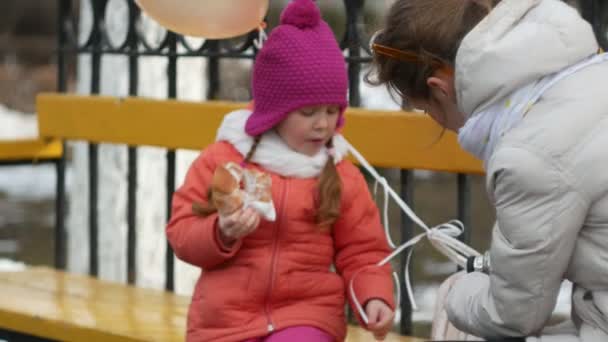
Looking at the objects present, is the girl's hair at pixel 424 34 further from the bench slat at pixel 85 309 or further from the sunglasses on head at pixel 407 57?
the bench slat at pixel 85 309

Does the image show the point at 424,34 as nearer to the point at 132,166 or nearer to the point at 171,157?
the point at 171,157

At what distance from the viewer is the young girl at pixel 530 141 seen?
8.75ft

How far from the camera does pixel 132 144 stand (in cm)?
496

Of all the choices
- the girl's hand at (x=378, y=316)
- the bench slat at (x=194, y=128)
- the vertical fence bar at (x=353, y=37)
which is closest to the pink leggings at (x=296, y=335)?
the girl's hand at (x=378, y=316)

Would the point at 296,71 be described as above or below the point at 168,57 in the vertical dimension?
above

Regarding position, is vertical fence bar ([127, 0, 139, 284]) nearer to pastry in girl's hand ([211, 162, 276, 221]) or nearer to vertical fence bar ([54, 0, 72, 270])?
vertical fence bar ([54, 0, 72, 270])

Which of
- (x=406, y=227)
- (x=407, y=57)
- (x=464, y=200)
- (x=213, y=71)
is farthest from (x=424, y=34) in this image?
(x=213, y=71)

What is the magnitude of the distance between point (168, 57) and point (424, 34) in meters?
2.13

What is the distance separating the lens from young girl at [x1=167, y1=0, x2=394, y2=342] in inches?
140

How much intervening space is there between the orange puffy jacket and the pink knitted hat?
0.52ft

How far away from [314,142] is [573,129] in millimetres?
1067

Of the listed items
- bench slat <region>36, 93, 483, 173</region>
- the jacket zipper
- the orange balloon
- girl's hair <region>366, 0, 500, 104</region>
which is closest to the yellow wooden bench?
bench slat <region>36, 93, 483, 173</region>

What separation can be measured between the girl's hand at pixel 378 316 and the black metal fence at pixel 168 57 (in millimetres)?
688

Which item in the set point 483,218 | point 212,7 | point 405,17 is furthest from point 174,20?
point 483,218
